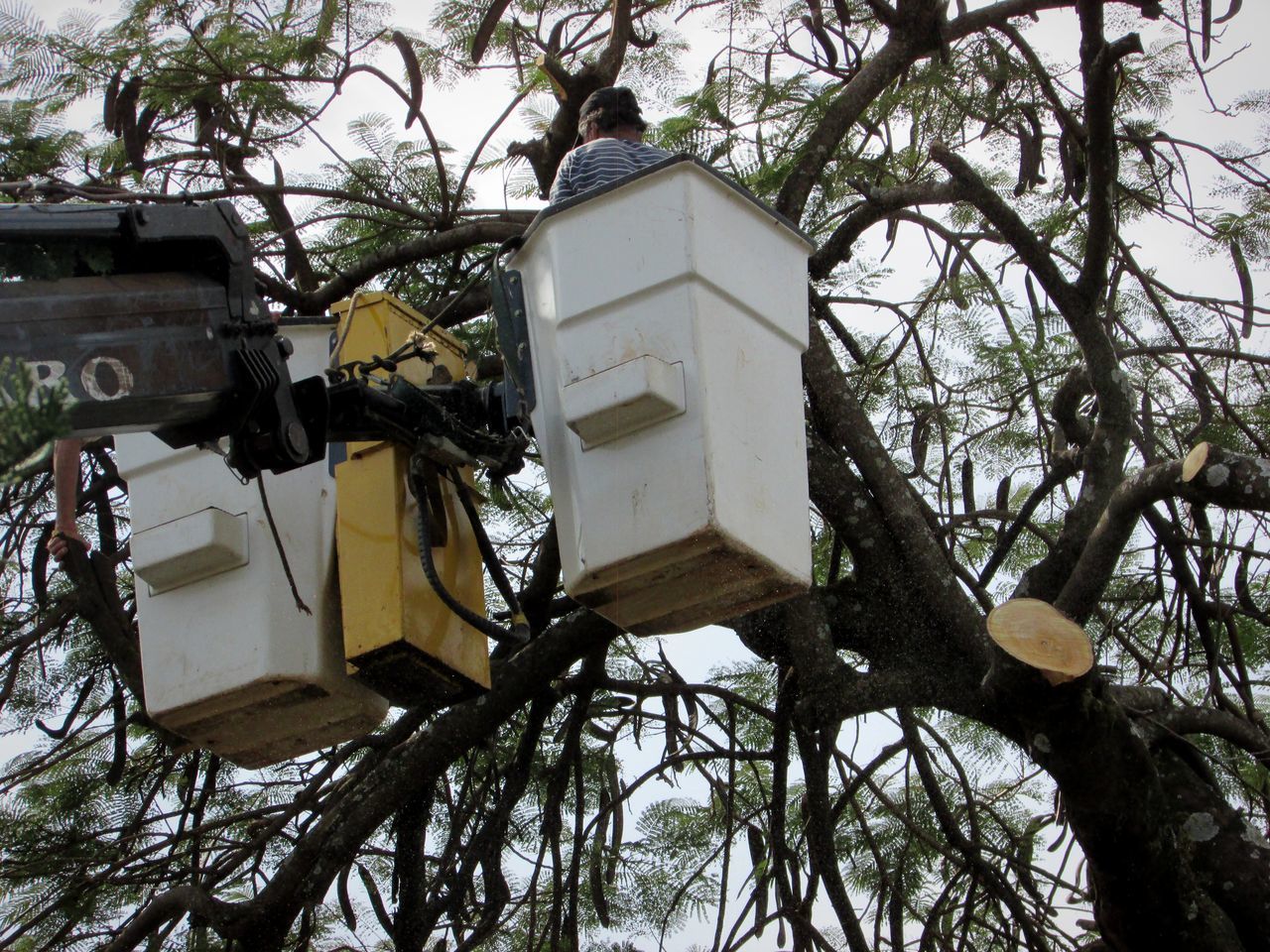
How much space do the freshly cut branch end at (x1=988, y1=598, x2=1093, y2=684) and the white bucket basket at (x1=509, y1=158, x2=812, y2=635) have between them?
412 millimetres

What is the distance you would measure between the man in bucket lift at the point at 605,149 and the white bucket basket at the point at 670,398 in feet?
0.91

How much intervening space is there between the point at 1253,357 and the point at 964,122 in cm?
151

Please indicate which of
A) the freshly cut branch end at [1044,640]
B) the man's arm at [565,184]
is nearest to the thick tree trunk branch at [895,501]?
the freshly cut branch end at [1044,640]

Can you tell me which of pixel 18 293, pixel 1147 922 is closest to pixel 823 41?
pixel 1147 922

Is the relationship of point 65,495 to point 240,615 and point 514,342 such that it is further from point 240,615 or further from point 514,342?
point 514,342

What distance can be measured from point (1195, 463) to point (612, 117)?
162 centimetres

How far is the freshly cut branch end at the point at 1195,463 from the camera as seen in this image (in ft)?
12.2

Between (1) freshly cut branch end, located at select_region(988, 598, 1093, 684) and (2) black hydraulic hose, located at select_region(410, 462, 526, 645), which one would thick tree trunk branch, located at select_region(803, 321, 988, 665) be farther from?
(2) black hydraulic hose, located at select_region(410, 462, 526, 645)

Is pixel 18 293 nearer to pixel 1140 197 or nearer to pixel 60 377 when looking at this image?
pixel 60 377

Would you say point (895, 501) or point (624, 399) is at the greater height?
point (895, 501)

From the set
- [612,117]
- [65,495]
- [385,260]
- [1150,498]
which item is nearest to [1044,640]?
[1150,498]

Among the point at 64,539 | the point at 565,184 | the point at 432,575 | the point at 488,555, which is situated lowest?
the point at 432,575

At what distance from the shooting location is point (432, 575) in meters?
3.71

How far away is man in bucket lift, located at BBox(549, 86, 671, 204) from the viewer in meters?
4.14
